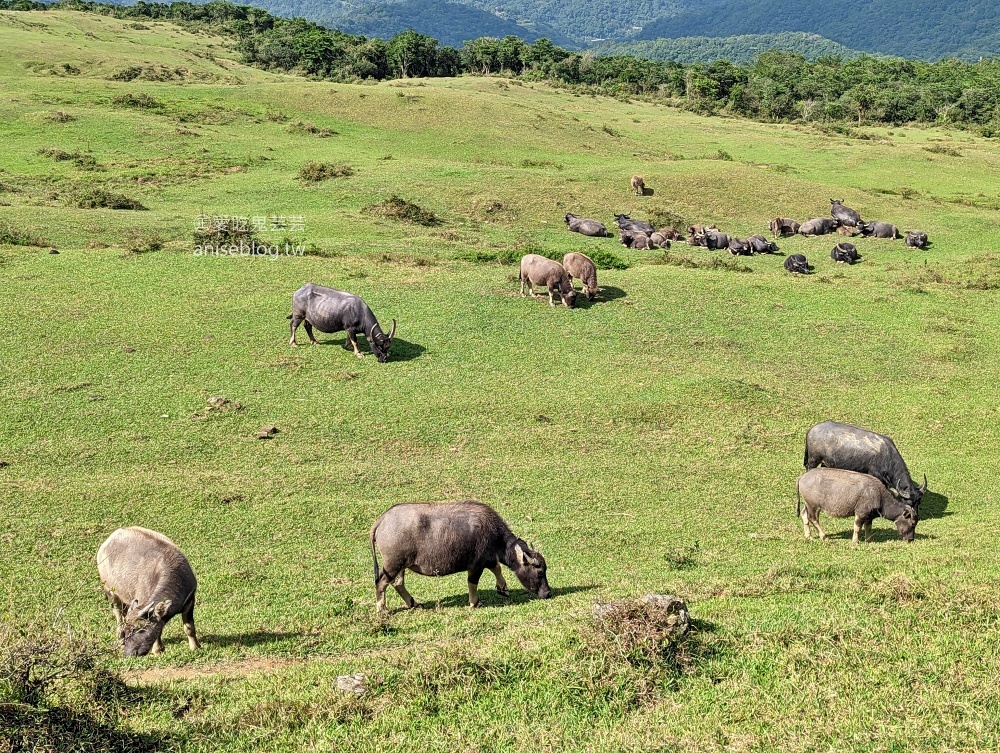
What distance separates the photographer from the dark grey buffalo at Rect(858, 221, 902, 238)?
38.4 metres

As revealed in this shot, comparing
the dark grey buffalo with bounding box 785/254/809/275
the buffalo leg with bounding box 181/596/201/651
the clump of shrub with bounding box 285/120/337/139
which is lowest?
the buffalo leg with bounding box 181/596/201/651

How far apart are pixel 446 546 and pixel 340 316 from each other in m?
12.3

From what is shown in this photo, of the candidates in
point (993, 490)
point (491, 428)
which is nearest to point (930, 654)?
point (993, 490)

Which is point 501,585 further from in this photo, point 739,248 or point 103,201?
point 103,201

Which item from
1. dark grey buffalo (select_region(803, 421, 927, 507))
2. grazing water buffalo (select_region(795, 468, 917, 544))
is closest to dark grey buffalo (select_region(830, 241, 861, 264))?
dark grey buffalo (select_region(803, 421, 927, 507))

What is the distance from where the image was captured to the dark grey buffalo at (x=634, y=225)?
3722 cm

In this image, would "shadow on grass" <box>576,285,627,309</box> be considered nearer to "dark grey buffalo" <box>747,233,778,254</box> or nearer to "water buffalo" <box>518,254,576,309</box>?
"water buffalo" <box>518,254,576,309</box>

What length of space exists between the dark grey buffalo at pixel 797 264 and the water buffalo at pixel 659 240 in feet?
16.8

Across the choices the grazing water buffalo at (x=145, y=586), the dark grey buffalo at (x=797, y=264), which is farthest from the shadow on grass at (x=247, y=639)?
the dark grey buffalo at (x=797, y=264)

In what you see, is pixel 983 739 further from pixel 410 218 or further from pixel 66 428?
pixel 410 218

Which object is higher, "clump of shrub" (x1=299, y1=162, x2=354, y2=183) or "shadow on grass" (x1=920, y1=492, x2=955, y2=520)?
"clump of shrub" (x1=299, y1=162, x2=354, y2=183)

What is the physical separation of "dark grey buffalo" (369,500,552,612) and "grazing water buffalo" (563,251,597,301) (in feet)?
54.7

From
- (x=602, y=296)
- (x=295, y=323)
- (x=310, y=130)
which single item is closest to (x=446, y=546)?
(x=295, y=323)

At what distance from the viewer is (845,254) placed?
3484 centimetres
